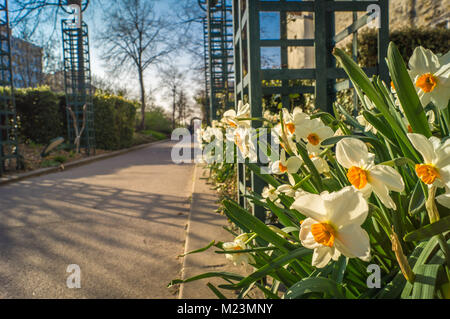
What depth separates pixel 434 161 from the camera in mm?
584

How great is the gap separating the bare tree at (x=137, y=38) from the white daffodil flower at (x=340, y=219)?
60.4 feet

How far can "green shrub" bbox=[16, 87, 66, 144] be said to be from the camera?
1005 cm

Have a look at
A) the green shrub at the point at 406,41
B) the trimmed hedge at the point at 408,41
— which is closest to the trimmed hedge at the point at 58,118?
the green shrub at the point at 406,41

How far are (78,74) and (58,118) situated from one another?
5.17 feet

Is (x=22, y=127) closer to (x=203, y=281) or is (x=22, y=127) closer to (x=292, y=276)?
(x=203, y=281)

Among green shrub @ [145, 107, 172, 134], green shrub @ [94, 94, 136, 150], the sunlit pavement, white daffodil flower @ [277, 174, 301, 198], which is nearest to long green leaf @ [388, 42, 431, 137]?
white daffodil flower @ [277, 174, 301, 198]

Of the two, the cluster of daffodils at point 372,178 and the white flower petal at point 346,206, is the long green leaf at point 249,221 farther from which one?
the white flower petal at point 346,206

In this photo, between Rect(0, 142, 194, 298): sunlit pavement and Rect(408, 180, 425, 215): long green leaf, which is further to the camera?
Rect(0, 142, 194, 298): sunlit pavement

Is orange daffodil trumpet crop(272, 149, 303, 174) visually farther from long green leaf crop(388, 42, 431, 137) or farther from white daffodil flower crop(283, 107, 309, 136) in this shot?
long green leaf crop(388, 42, 431, 137)

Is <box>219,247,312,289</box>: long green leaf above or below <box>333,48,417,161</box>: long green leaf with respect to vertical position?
below

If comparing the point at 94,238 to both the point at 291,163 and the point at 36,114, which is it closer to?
the point at 291,163

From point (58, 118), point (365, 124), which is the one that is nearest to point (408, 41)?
point (365, 124)

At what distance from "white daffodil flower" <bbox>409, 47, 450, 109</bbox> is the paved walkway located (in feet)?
5.18

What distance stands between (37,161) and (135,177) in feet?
11.8
